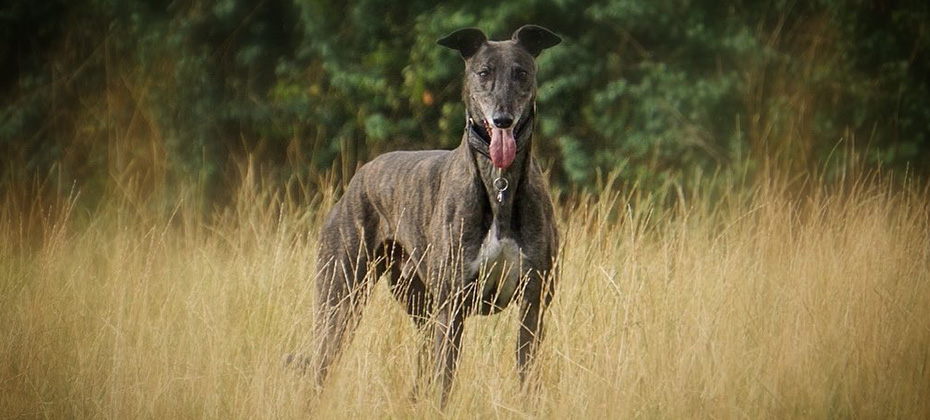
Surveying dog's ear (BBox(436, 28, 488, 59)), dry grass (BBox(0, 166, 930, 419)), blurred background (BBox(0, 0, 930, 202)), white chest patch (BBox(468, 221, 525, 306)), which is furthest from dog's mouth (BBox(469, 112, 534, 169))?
A: blurred background (BBox(0, 0, 930, 202))

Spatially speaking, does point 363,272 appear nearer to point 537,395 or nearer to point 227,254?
point 537,395

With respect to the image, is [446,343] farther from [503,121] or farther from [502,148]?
[503,121]

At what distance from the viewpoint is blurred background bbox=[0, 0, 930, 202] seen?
34.3 feet

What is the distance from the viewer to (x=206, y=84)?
12.3 meters

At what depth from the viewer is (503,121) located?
512cm

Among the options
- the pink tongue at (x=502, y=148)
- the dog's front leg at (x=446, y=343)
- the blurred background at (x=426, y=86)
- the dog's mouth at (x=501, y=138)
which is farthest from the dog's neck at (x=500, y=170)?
the blurred background at (x=426, y=86)

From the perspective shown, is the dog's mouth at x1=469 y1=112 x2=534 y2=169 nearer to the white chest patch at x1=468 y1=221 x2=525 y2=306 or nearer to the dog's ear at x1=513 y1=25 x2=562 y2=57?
the white chest patch at x1=468 y1=221 x2=525 y2=306

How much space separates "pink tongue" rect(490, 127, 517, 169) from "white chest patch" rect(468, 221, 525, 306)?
332 mm

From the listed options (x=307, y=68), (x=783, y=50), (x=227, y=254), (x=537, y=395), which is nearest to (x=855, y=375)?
(x=537, y=395)

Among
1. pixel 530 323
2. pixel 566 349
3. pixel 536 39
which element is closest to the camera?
pixel 566 349

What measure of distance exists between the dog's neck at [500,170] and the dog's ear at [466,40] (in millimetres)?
491

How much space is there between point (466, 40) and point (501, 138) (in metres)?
0.74

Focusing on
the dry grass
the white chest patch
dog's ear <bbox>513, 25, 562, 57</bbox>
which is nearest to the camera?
the dry grass

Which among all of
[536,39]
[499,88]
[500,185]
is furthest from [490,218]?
[536,39]
